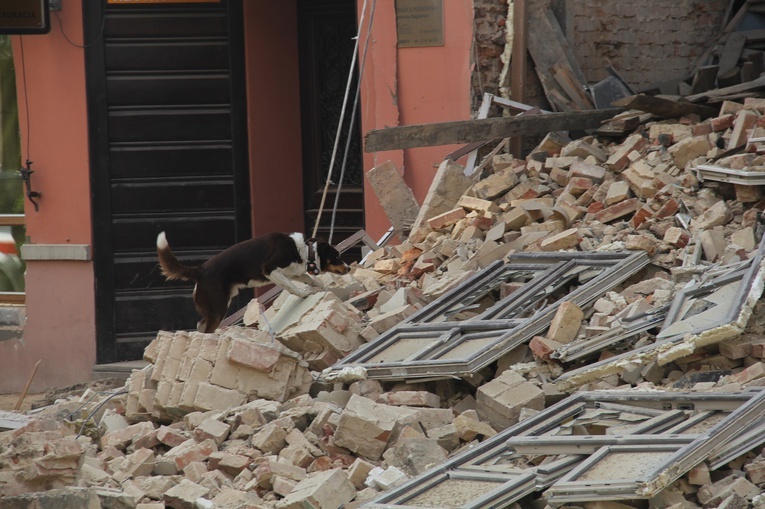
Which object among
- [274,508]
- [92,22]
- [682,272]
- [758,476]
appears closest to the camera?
[758,476]

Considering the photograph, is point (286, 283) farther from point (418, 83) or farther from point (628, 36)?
point (628, 36)

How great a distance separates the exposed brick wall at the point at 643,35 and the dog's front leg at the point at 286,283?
151 inches

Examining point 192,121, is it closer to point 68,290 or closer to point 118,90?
point 118,90

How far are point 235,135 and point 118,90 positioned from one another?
1170 mm

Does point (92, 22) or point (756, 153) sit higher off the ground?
point (92, 22)

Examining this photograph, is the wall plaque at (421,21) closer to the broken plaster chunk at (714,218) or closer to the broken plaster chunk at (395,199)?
the broken plaster chunk at (395,199)

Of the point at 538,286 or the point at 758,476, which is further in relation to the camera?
the point at 538,286

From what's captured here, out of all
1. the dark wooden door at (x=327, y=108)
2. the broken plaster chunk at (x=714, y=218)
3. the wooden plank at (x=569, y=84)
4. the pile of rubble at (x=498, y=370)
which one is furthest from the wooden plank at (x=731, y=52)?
the dark wooden door at (x=327, y=108)

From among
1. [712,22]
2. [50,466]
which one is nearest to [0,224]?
[50,466]

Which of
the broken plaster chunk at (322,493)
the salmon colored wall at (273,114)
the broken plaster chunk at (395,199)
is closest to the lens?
the broken plaster chunk at (322,493)

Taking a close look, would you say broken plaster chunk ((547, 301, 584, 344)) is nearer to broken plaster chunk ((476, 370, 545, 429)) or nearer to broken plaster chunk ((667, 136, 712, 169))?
broken plaster chunk ((476, 370, 545, 429))

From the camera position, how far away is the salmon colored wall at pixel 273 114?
10977mm

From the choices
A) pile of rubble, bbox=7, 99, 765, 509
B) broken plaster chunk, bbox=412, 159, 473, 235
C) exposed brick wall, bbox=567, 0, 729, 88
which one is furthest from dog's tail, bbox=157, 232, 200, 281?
exposed brick wall, bbox=567, 0, 729, 88

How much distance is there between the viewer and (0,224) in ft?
36.7
